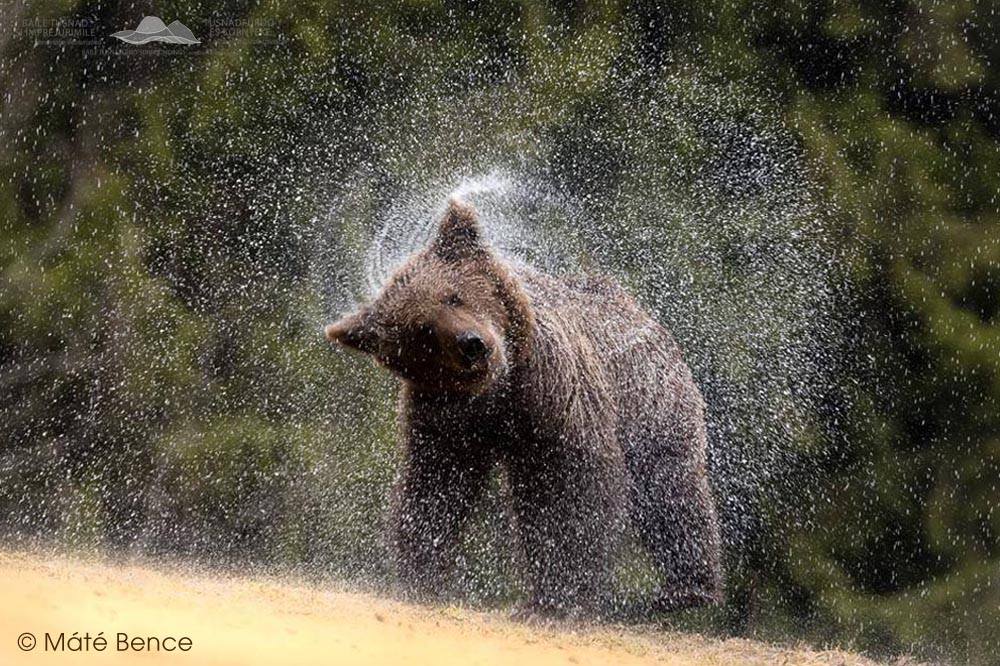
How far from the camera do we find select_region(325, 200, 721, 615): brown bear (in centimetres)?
316

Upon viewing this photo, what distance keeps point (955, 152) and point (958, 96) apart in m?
0.22

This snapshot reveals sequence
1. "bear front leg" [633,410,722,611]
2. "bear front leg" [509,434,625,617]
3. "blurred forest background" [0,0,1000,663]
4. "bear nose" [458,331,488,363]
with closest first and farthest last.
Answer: "bear nose" [458,331,488,363]
"bear front leg" [509,434,625,617]
"bear front leg" [633,410,722,611]
"blurred forest background" [0,0,1000,663]

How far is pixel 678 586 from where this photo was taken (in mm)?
3938

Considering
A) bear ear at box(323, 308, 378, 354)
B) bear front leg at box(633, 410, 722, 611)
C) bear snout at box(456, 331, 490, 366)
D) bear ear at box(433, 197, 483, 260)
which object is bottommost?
bear front leg at box(633, 410, 722, 611)

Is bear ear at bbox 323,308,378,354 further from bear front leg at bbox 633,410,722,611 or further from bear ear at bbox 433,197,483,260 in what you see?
bear front leg at bbox 633,410,722,611

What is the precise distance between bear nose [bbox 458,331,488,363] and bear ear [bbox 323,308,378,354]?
11.4 inches

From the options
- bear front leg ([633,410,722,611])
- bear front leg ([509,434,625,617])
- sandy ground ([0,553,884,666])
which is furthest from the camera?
bear front leg ([633,410,722,611])

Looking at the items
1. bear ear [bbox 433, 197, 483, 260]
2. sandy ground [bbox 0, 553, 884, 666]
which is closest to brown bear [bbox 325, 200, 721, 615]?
bear ear [bbox 433, 197, 483, 260]

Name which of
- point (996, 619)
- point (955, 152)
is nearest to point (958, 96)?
point (955, 152)

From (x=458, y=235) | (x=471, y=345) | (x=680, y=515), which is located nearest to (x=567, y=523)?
(x=680, y=515)

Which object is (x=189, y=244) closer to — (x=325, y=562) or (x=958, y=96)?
(x=325, y=562)

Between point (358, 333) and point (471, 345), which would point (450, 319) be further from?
point (358, 333)

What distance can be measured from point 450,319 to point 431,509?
2.33 feet

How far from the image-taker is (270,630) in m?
2.83
